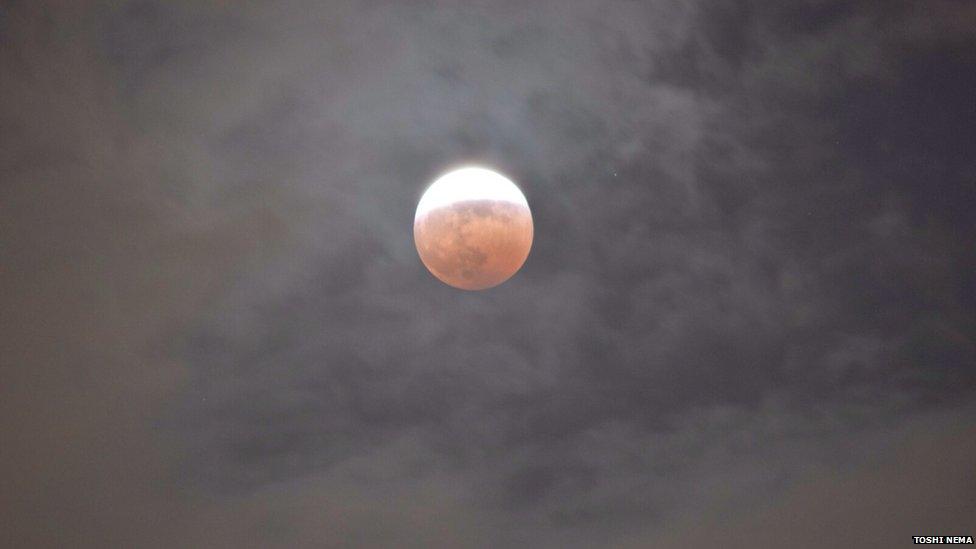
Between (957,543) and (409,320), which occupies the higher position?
(409,320)

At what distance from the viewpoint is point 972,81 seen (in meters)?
17.1

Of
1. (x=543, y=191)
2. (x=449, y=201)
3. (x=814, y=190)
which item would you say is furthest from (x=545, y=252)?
(x=449, y=201)

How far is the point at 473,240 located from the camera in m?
10.7

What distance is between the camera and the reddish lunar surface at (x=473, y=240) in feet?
35.3

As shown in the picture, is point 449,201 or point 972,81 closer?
point 449,201

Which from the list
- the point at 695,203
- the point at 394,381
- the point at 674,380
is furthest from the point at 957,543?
the point at 394,381

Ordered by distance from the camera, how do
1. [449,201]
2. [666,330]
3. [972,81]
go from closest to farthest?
[449,201], [972,81], [666,330]

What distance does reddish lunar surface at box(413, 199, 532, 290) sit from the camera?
10.8 meters

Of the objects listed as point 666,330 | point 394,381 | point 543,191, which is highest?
point 543,191

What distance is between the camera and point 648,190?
1758 cm

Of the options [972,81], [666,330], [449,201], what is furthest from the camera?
[666,330]

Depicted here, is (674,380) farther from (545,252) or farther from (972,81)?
(972,81)

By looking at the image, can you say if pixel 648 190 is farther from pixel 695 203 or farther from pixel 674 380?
pixel 674 380

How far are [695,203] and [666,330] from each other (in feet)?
7.82
